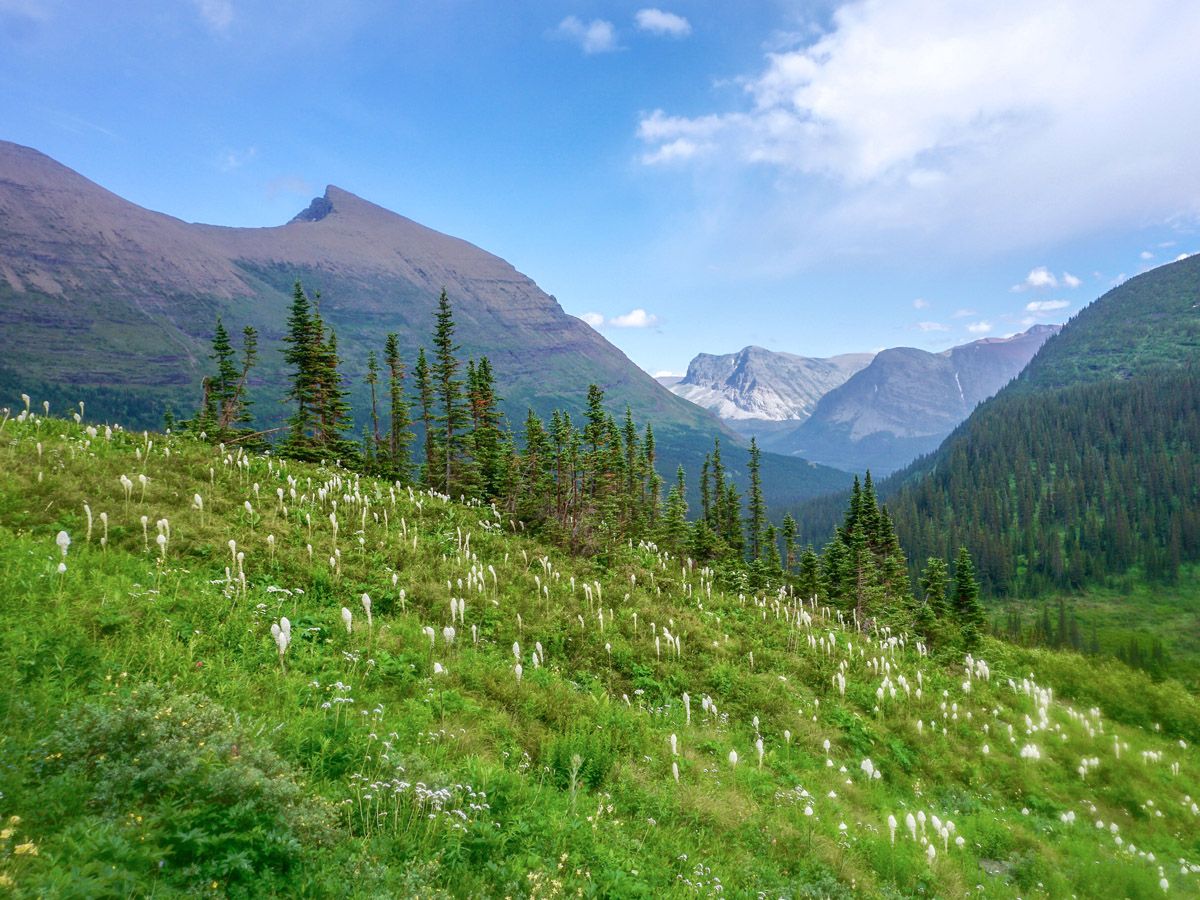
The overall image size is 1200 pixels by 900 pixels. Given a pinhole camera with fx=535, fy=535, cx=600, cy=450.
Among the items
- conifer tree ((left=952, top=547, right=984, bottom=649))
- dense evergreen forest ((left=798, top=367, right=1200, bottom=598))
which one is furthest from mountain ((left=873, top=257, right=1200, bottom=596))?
Answer: conifer tree ((left=952, top=547, right=984, bottom=649))

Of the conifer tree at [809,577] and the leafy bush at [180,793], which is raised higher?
the leafy bush at [180,793]

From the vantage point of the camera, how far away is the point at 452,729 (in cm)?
718

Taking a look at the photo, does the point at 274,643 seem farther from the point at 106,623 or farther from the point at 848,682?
the point at 848,682

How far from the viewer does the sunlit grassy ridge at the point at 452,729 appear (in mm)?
4176

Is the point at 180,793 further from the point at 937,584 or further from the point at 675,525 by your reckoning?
the point at 937,584

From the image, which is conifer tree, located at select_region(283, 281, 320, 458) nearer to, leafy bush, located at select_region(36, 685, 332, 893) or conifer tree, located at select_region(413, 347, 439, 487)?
conifer tree, located at select_region(413, 347, 439, 487)

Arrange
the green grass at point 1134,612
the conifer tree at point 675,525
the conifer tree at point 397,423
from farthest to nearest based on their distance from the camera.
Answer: the green grass at point 1134,612
the conifer tree at point 675,525
the conifer tree at point 397,423

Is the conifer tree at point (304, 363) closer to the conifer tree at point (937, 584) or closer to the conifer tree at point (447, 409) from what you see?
the conifer tree at point (447, 409)

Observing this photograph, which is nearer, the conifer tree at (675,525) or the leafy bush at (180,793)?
the leafy bush at (180,793)

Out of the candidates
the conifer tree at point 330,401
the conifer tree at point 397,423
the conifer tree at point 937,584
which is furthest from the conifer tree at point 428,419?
the conifer tree at point 937,584

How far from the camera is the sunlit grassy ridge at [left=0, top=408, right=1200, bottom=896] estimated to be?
164 inches

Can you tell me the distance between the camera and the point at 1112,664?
22.5 meters

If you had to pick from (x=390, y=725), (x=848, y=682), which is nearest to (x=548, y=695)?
(x=390, y=725)

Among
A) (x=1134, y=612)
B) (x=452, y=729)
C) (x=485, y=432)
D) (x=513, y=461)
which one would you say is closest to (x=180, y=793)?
(x=452, y=729)
